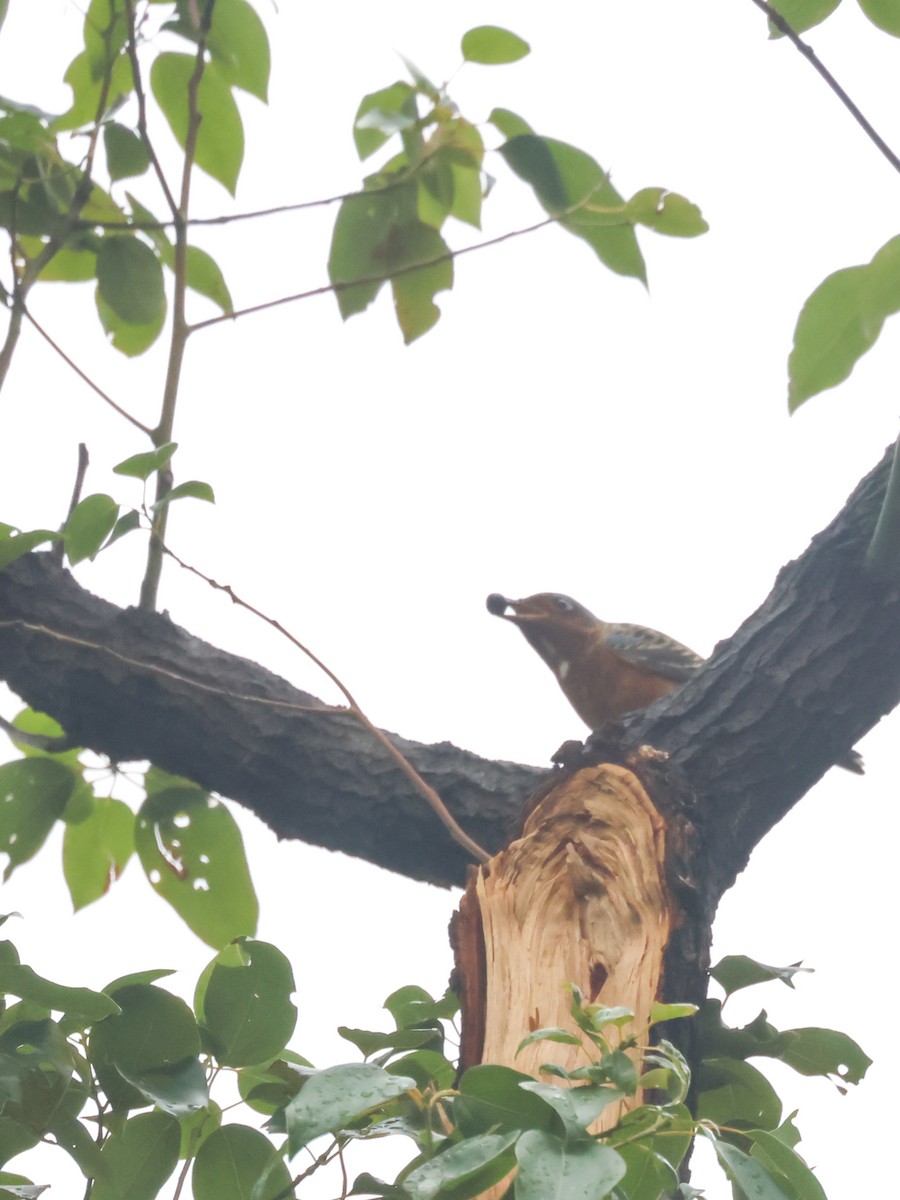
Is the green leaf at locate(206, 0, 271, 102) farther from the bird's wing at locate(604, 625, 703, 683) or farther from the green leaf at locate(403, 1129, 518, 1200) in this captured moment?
the bird's wing at locate(604, 625, 703, 683)

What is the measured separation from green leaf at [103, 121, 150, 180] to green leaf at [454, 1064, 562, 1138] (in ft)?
7.04

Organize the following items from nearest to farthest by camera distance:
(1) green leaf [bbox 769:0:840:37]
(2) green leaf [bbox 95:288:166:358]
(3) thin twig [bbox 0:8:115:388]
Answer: (1) green leaf [bbox 769:0:840:37] → (3) thin twig [bbox 0:8:115:388] → (2) green leaf [bbox 95:288:166:358]

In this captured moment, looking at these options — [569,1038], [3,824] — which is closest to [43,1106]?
[569,1038]

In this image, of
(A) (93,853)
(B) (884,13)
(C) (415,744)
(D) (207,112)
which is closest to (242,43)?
(D) (207,112)

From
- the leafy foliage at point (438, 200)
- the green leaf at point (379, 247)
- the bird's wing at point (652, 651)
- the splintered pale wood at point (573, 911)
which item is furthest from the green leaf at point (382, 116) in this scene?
the bird's wing at point (652, 651)

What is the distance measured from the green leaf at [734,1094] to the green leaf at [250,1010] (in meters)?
0.93

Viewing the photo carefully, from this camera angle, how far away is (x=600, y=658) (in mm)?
4414

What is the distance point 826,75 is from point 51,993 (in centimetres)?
153

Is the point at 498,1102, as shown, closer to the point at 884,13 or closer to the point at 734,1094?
the point at 734,1094

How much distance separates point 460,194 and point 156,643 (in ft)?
4.10

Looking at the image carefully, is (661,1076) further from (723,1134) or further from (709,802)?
(709,802)

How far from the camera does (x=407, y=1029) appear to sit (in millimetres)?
1952

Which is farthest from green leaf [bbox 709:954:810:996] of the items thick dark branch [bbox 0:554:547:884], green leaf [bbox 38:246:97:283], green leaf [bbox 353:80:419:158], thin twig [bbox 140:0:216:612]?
green leaf [bbox 38:246:97:283]

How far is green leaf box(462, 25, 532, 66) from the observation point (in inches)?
89.0
